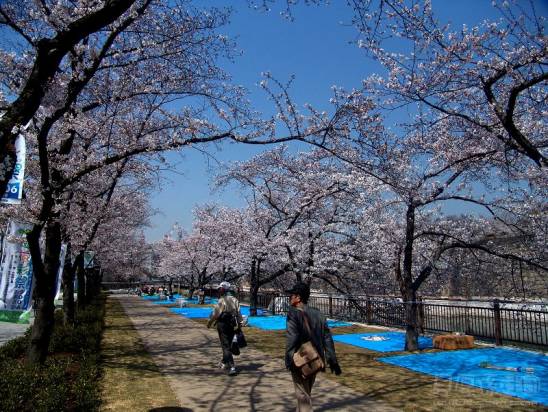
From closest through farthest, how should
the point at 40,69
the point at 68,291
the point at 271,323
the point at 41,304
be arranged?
the point at 40,69 < the point at 41,304 < the point at 68,291 < the point at 271,323

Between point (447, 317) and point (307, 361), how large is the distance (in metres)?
12.1

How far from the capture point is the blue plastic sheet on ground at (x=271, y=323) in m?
18.2

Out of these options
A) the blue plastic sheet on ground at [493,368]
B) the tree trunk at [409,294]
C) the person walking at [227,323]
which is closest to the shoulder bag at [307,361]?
the blue plastic sheet on ground at [493,368]

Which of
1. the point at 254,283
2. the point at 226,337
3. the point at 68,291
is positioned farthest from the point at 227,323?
the point at 254,283

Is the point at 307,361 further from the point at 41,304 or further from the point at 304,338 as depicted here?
the point at 41,304

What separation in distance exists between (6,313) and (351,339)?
9484 millimetres

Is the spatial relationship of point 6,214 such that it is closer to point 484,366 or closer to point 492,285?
point 484,366

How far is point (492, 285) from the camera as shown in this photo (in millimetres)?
19828

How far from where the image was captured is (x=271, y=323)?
19906 millimetres

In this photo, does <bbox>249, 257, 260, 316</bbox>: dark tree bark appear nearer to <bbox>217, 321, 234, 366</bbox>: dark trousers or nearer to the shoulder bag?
<bbox>217, 321, 234, 366</bbox>: dark trousers

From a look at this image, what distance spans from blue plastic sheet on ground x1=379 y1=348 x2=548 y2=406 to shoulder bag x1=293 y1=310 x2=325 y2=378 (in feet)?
13.4

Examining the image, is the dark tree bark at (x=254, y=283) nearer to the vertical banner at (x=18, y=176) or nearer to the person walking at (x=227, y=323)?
the person walking at (x=227, y=323)

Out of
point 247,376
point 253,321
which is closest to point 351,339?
point 247,376

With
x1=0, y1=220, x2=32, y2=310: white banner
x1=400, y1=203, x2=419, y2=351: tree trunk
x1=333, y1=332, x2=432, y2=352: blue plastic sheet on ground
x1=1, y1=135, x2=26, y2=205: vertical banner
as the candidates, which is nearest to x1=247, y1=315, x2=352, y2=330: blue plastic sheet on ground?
x1=333, y1=332, x2=432, y2=352: blue plastic sheet on ground
